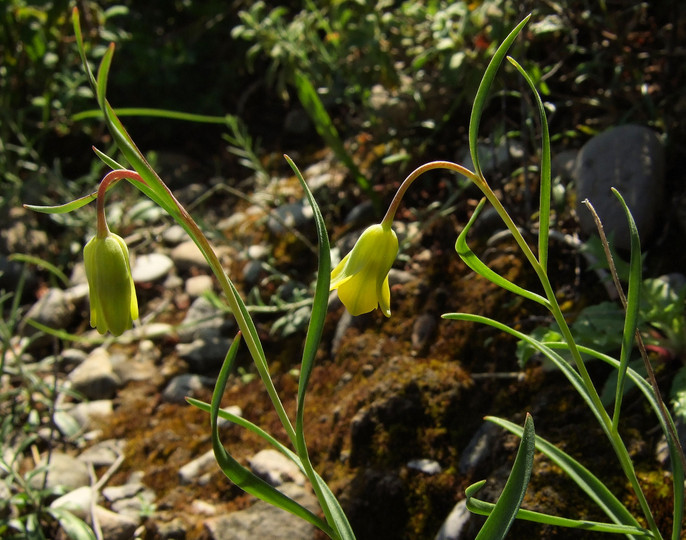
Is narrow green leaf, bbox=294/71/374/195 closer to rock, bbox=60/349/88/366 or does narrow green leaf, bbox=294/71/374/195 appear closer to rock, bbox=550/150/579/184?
rock, bbox=550/150/579/184

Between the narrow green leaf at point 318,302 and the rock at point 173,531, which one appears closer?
the narrow green leaf at point 318,302

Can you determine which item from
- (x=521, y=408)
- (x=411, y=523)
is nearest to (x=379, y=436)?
(x=411, y=523)

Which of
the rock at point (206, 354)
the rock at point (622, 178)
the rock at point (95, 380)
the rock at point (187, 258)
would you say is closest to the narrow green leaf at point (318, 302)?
the rock at point (622, 178)

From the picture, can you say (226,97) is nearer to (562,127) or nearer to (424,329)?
(562,127)

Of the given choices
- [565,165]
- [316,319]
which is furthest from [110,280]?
[565,165]

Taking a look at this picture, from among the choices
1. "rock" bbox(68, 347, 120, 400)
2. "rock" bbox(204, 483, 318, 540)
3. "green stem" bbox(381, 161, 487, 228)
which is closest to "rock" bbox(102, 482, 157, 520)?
"rock" bbox(204, 483, 318, 540)

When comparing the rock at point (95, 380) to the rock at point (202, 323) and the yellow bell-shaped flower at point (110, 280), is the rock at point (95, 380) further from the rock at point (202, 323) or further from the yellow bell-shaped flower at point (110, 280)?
the yellow bell-shaped flower at point (110, 280)
